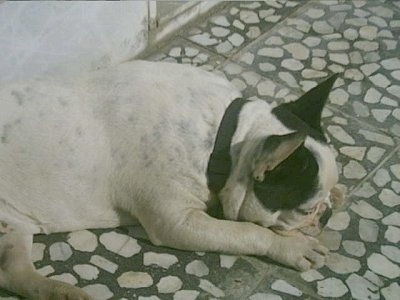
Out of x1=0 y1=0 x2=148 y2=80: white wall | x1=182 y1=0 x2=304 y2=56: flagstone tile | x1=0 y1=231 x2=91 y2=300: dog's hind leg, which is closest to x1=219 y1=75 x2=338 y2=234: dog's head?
x1=0 y1=231 x2=91 y2=300: dog's hind leg

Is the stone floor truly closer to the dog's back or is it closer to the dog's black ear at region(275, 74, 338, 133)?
the dog's back

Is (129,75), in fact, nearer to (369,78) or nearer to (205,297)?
(205,297)

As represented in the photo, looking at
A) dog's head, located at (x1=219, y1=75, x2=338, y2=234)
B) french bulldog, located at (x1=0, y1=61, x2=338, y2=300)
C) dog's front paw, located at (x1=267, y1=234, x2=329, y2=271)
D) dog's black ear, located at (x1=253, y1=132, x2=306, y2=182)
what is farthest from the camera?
dog's front paw, located at (x1=267, y1=234, x2=329, y2=271)

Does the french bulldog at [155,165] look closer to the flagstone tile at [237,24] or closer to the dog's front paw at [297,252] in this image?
the dog's front paw at [297,252]

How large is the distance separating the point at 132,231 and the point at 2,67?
75 centimetres

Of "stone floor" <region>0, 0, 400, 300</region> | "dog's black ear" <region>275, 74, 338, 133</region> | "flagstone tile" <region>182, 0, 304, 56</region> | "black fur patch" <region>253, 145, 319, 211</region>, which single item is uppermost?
"dog's black ear" <region>275, 74, 338, 133</region>

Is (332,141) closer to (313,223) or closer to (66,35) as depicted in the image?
(313,223)

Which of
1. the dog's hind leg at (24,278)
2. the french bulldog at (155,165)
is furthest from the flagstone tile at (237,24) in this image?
the dog's hind leg at (24,278)

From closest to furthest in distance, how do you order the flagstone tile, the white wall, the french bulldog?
the french bulldog → the white wall → the flagstone tile

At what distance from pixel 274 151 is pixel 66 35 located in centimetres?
109

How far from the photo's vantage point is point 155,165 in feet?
7.66

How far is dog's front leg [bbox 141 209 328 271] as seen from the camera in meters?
2.37

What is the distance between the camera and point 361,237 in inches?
102

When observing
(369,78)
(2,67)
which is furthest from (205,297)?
(369,78)
